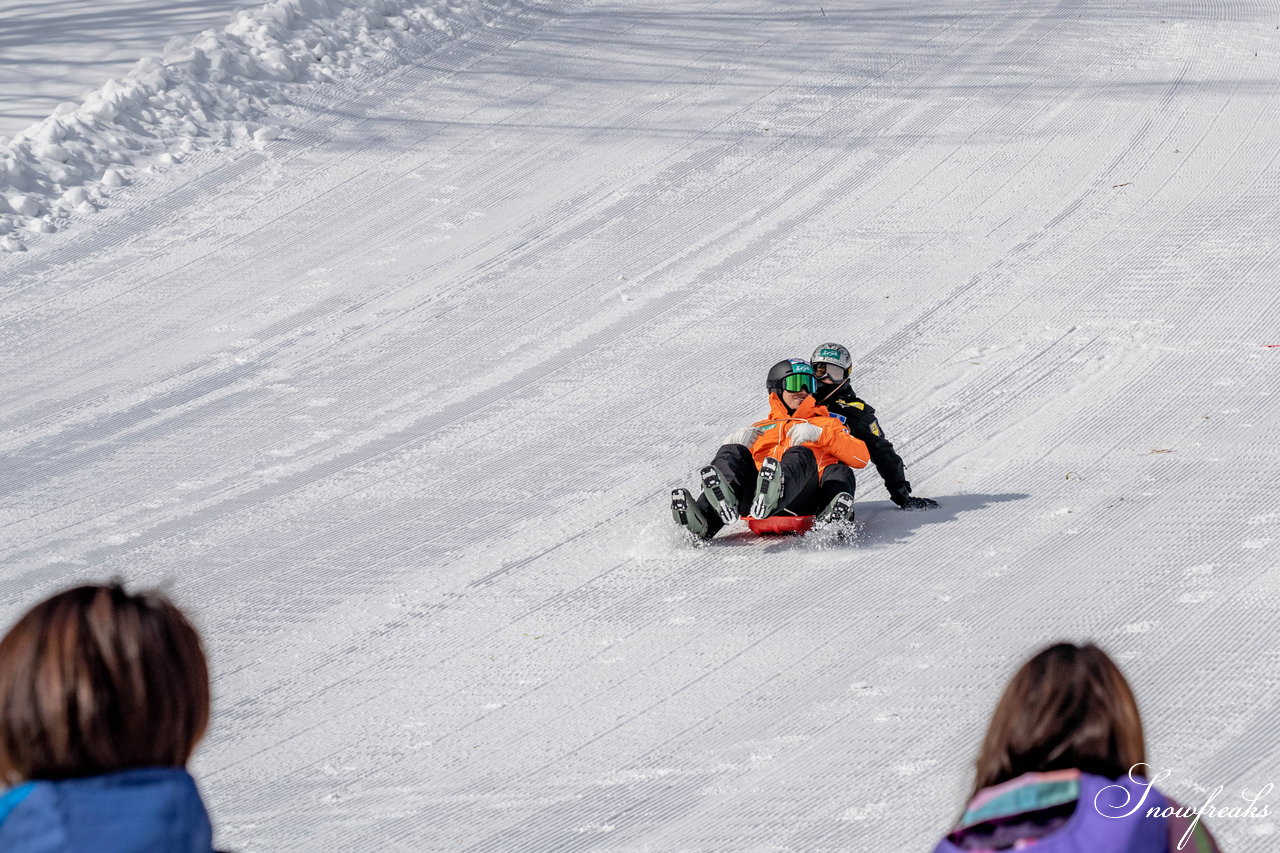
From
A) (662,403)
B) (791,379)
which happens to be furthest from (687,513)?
(662,403)

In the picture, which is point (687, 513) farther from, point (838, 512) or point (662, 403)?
point (662, 403)

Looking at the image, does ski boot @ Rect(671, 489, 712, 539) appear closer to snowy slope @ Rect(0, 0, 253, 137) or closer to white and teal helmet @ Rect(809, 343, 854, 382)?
white and teal helmet @ Rect(809, 343, 854, 382)

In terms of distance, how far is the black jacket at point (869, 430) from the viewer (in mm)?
5867

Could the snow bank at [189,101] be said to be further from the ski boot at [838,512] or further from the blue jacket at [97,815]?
the blue jacket at [97,815]

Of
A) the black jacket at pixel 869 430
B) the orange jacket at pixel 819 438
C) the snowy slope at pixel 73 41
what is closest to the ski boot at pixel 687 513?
the orange jacket at pixel 819 438

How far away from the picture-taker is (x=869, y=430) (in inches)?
231

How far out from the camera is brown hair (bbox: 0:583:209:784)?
1.50 meters

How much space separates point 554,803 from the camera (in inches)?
155

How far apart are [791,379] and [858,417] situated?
33cm

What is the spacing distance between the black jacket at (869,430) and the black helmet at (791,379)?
10 cm

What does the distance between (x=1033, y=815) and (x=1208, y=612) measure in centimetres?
341

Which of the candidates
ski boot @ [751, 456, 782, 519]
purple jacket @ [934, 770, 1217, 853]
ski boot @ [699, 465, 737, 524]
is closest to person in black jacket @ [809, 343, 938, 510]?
ski boot @ [751, 456, 782, 519]

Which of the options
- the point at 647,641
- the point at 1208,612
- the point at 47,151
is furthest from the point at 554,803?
the point at 47,151

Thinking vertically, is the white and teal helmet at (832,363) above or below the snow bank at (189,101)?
below
